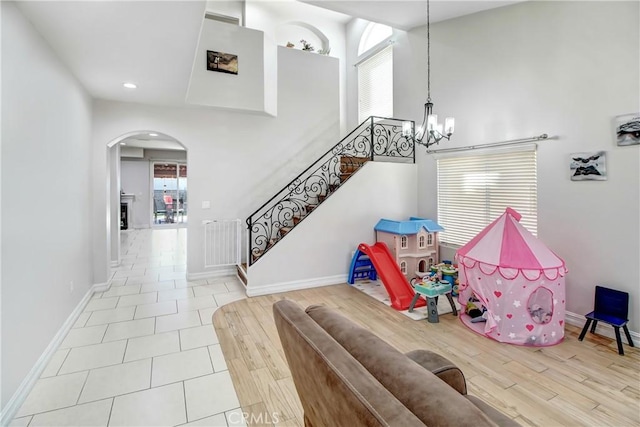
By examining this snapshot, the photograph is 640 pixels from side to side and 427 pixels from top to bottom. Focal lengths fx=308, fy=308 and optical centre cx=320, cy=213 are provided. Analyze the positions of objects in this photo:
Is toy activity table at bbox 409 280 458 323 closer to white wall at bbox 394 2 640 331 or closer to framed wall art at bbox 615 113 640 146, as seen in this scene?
white wall at bbox 394 2 640 331

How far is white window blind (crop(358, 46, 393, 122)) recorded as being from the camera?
6676 mm

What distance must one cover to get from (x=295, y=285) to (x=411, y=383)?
4.09 m

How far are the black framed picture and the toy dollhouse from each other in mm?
3692

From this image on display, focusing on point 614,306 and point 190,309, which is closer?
point 614,306

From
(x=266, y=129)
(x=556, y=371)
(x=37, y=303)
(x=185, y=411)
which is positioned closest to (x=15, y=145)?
(x=37, y=303)

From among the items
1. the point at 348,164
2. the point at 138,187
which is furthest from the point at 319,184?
the point at 138,187

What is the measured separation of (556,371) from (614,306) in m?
1.17

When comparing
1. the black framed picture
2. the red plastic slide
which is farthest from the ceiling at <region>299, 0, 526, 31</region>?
the red plastic slide

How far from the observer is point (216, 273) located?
5609 millimetres

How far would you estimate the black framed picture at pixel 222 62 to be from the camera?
496 centimetres

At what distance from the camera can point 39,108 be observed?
2703 mm

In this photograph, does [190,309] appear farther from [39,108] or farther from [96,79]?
[96,79]

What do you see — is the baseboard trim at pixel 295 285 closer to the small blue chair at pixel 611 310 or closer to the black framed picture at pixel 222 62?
the small blue chair at pixel 611 310

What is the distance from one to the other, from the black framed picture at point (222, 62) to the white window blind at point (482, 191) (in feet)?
12.8
